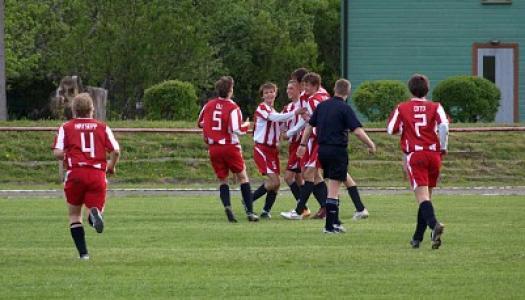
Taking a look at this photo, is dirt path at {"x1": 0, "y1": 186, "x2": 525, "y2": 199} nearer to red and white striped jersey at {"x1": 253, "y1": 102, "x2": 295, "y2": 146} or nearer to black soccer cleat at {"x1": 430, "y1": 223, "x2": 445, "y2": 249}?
red and white striped jersey at {"x1": 253, "y1": 102, "x2": 295, "y2": 146}

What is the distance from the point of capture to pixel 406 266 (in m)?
14.1

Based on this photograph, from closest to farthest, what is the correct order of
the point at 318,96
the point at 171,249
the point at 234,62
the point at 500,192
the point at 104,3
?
the point at 171,249 < the point at 318,96 < the point at 500,192 < the point at 104,3 < the point at 234,62

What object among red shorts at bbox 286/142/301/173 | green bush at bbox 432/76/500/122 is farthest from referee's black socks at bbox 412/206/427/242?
green bush at bbox 432/76/500/122

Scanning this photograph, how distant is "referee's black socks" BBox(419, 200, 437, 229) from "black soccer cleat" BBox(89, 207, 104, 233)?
11.5ft

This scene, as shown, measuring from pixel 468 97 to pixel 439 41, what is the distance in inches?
191

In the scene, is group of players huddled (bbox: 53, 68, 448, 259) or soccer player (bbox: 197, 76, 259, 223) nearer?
group of players huddled (bbox: 53, 68, 448, 259)

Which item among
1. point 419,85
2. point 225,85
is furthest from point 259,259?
point 225,85

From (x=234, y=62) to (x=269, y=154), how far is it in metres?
42.5

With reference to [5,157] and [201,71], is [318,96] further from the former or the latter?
[201,71]

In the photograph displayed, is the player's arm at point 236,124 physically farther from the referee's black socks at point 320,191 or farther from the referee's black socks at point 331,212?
the referee's black socks at point 331,212

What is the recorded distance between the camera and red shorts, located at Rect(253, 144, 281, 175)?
21.8m

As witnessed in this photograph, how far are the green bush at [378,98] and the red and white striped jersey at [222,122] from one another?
804 inches

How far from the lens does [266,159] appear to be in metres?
21.8

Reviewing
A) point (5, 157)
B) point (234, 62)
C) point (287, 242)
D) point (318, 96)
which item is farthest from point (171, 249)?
point (234, 62)
